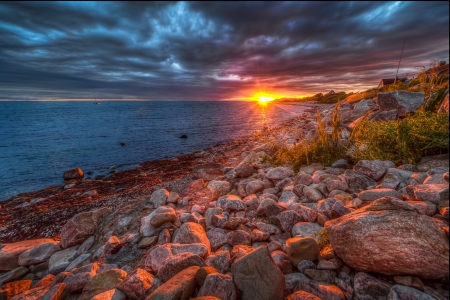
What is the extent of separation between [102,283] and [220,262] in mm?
2115

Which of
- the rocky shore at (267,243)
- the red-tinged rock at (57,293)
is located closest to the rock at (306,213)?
the rocky shore at (267,243)

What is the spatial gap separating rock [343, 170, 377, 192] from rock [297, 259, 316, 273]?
256cm

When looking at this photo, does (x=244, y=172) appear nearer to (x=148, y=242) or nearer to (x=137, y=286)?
(x=148, y=242)

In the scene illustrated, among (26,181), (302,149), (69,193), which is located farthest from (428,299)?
(26,181)

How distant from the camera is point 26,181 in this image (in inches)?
653

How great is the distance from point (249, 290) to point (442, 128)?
5540 millimetres

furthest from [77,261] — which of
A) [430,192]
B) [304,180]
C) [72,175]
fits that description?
[72,175]

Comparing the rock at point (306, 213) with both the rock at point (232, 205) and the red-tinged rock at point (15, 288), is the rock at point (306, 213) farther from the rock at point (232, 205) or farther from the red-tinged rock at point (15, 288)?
the red-tinged rock at point (15, 288)

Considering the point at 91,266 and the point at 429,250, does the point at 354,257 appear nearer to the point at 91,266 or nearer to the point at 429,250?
the point at 429,250

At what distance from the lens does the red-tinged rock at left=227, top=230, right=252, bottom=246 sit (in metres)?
4.26

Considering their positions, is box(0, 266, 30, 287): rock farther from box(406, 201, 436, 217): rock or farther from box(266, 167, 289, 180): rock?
box(406, 201, 436, 217): rock

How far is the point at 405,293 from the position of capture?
2285 millimetres

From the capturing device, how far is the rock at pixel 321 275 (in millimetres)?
2863

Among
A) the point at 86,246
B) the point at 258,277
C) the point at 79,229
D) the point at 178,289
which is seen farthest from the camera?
the point at 79,229
